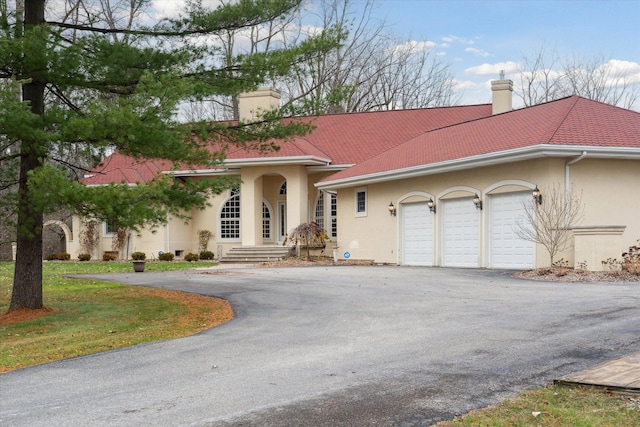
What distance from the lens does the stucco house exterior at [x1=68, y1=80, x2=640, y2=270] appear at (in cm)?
1727

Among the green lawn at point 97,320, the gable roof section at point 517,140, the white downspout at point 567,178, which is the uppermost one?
the gable roof section at point 517,140

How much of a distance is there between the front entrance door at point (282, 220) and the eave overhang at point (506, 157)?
25.5 feet

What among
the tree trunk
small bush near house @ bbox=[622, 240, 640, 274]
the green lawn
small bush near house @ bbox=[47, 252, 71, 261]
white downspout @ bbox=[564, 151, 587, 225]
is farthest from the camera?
small bush near house @ bbox=[47, 252, 71, 261]

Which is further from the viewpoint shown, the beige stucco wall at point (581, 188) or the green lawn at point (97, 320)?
the beige stucco wall at point (581, 188)

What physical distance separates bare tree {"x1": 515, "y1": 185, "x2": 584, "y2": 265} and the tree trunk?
11699 mm

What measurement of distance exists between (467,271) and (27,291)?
10972 mm

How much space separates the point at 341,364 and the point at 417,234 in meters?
15.6

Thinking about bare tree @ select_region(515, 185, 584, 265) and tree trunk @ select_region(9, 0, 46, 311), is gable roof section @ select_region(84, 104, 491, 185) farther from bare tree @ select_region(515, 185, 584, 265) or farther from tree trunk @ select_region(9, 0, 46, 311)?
tree trunk @ select_region(9, 0, 46, 311)

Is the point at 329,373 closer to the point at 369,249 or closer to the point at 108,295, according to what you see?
the point at 108,295

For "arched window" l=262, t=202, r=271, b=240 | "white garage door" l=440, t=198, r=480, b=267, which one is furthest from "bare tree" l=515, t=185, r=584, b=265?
"arched window" l=262, t=202, r=271, b=240

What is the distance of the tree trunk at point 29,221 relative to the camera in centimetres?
1084

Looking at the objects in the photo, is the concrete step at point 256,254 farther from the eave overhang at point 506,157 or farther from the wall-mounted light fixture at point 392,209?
the eave overhang at point 506,157

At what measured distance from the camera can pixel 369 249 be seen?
2408 cm

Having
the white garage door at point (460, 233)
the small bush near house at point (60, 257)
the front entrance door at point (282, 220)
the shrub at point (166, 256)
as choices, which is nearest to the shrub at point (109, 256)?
the small bush near house at point (60, 257)
